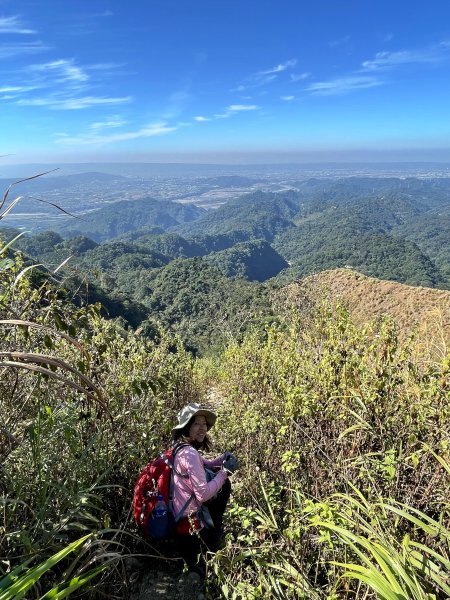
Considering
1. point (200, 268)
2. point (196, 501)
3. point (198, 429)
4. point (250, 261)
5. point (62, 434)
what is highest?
point (62, 434)

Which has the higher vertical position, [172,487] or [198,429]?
[198,429]

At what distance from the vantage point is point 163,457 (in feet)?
8.61

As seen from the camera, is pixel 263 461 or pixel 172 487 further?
pixel 263 461

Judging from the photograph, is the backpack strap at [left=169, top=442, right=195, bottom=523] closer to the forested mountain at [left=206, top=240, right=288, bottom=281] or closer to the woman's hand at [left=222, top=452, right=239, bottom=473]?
the woman's hand at [left=222, top=452, right=239, bottom=473]

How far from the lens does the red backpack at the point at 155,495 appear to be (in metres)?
2.43

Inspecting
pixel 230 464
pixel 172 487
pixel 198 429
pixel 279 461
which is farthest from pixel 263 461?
pixel 172 487

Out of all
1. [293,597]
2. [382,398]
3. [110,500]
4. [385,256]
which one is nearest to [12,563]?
[110,500]

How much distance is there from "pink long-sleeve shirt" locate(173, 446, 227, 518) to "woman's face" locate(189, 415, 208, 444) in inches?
13.4

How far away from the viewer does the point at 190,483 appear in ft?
8.33

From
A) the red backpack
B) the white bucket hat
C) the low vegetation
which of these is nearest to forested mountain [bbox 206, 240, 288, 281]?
the low vegetation

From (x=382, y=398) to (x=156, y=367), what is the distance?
2443 mm

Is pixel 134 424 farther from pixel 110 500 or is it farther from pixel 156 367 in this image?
pixel 156 367

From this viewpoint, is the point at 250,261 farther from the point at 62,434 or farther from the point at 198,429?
the point at 62,434

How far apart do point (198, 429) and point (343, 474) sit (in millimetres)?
1106
